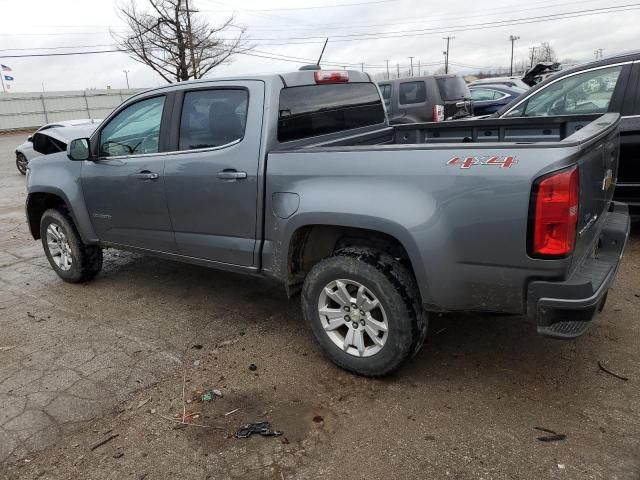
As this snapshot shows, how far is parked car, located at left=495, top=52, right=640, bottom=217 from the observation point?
509 centimetres

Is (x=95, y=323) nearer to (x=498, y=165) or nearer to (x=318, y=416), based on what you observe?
(x=318, y=416)

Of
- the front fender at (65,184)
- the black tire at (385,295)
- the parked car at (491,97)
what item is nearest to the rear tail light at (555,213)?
the black tire at (385,295)

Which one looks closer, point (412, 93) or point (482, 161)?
point (482, 161)

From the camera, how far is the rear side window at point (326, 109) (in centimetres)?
362

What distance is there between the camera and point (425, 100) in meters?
11.5

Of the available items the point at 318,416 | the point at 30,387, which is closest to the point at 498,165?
the point at 318,416

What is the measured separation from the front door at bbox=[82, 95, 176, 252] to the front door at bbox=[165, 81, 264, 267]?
7.7 inches

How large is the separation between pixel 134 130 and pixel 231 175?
56.0 inches

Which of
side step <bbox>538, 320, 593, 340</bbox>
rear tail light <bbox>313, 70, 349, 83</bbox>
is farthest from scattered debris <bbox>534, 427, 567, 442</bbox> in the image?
rear tail light <bbox>313, 70, 349, 83</bbox>

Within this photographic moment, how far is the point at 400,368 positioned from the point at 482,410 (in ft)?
1.73

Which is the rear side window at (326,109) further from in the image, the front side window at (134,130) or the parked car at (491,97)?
the parked car at (491,97)

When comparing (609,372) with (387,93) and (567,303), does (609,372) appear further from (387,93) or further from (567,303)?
(387,93)

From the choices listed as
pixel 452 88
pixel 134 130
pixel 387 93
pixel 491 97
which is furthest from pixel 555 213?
pixel 491 97

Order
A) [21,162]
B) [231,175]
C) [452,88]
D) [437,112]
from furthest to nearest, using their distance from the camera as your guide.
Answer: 1. [21,162]
2. [452,88]
3. [437,112]
4. [231,175]
